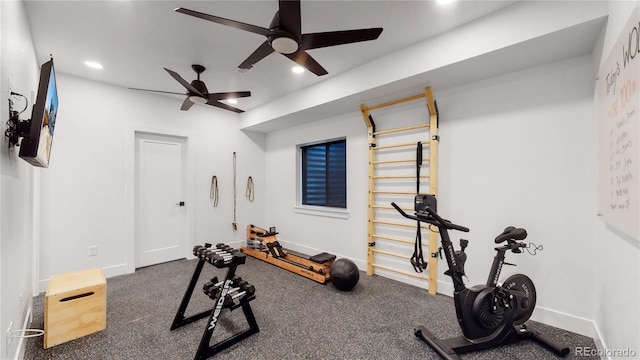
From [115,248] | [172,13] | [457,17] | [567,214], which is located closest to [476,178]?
[567,214]

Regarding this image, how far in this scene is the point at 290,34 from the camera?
173 cm

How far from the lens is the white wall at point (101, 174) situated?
321 centimetres

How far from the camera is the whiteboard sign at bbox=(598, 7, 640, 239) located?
4.19ft

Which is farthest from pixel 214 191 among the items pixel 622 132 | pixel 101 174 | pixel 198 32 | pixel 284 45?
pixel 622 132

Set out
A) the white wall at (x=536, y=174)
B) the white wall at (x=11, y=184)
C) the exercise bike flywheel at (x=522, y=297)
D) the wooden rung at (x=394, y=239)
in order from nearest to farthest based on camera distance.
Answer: the white wall at (x=11, y=184), the exercise bike flywheel at (x=522, y=297), the white wall at (x=536, y=174), the wooden rung at (x=394, y=239)

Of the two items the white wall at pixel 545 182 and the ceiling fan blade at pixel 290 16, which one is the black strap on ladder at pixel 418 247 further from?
the ceiling fan blade at pixel 290 16

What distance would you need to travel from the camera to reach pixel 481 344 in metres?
1.96

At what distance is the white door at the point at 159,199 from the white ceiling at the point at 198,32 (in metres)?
1.13

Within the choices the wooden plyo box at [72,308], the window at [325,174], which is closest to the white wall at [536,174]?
the window at [325,174]

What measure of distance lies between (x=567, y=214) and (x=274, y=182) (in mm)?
4350

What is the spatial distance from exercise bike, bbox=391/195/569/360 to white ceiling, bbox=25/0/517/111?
1666 millimetres

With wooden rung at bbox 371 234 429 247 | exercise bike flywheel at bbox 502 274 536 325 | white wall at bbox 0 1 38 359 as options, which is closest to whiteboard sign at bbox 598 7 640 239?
exercise bike flywheel at bbox 502 274 536 325

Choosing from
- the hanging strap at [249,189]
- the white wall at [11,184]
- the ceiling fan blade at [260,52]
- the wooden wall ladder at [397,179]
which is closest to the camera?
the white wall at [11,184]

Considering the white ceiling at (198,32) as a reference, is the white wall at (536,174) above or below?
below
